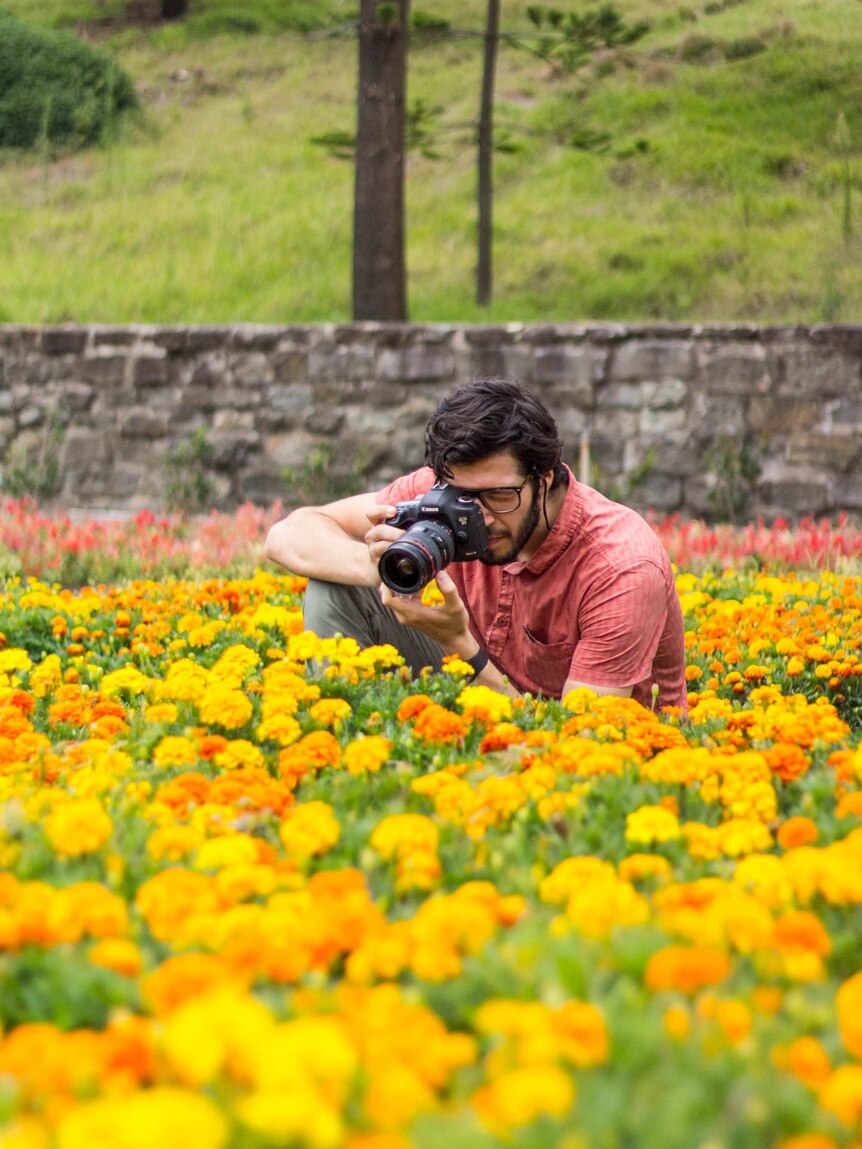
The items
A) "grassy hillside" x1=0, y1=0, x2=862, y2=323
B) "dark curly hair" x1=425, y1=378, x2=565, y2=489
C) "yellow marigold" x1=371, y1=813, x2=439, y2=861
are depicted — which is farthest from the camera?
"grassy hillside" x1=0, y1=0, x2=862, y2=323

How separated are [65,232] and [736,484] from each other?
10668 mm

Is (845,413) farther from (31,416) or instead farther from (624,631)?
(31,416)

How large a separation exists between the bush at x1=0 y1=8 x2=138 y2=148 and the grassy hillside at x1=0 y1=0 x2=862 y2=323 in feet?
1.39

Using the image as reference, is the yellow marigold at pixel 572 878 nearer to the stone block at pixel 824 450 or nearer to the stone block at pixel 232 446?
the stone block at pixel 824 450

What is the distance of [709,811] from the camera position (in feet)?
7.51

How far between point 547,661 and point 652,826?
190 cm

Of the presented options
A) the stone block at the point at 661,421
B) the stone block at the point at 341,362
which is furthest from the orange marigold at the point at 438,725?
the stone block at the point at 341,362

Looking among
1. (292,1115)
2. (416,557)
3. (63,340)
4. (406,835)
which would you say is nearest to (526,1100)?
(292,1115)

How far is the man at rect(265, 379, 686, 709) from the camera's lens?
11.2 feet

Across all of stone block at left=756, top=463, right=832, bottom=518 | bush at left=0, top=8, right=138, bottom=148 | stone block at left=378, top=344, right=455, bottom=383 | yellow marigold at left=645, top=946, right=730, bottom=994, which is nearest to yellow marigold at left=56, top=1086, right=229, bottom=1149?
yellow marigold at left=645, top=946, right=730, bottom=994

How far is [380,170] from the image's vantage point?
1038 centimetres

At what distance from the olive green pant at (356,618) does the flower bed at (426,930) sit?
976 mm

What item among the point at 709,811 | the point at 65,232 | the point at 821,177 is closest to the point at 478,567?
the point at 709,811

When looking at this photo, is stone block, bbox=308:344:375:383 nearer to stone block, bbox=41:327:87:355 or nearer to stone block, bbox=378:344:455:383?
stone block, bbox=378:344:455:383
